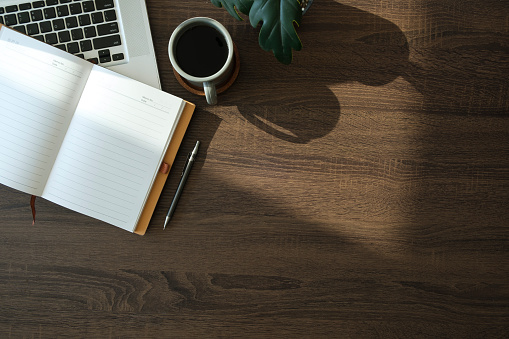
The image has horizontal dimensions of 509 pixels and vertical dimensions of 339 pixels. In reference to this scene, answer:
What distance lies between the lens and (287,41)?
64 cm

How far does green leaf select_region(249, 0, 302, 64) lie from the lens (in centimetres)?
62

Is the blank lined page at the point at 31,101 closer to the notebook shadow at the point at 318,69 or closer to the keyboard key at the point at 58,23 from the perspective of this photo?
the keyboard key at the point at 58,23

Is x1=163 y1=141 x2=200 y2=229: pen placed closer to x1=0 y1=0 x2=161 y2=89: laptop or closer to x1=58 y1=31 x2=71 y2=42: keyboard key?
x1=0 y1=0 x2=161 y2=89: laptop

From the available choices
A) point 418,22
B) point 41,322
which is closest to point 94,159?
point 41,322

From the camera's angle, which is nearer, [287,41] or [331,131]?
[287,41]

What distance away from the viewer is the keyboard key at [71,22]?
2.55ft

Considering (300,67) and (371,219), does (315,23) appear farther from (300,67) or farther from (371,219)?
(371,219)

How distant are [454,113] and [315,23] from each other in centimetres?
30

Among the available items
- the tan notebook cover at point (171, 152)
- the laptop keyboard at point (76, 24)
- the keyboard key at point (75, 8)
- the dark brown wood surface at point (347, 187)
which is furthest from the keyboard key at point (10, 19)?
the tan notebook cover at point (171, 152)

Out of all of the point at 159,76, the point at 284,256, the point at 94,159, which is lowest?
Answer: the point at 284,256

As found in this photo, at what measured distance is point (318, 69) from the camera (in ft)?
2.60

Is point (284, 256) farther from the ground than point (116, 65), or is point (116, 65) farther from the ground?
point (116, 65)

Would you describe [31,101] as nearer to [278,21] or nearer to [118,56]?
[118,56]

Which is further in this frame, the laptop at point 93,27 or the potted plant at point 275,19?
the laptop at point 93,27
